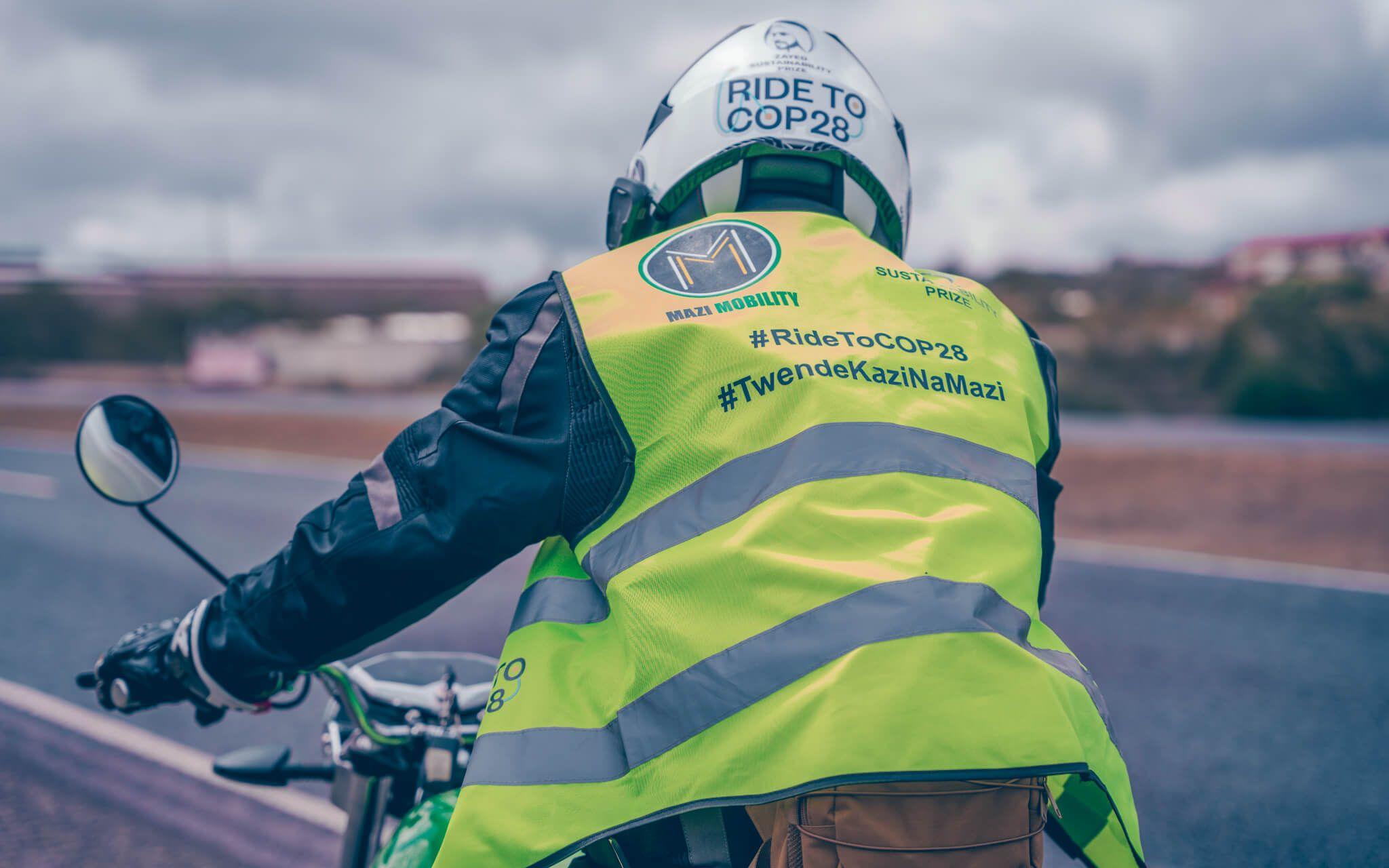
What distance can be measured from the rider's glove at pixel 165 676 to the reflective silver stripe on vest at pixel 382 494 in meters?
0.36

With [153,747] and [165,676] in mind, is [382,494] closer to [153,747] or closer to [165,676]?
[165,676]

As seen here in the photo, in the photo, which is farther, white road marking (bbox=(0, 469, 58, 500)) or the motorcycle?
white road marking (bbox=(0, 469, 58, 500))

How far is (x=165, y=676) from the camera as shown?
5.28ft

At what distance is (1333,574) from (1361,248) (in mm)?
76617

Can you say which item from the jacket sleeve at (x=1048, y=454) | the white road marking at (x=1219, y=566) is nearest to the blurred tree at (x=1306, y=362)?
the white road marking at (x=1219, y=566)

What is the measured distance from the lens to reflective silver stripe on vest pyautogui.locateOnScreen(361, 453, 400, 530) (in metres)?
1.38

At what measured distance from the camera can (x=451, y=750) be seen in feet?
5.35

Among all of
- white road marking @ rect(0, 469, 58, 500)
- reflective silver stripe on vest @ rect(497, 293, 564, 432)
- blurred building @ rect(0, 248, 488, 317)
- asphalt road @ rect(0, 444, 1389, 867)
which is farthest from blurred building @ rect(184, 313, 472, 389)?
reflective silver stripe on vest @ rect(497, 293, 564, 432)

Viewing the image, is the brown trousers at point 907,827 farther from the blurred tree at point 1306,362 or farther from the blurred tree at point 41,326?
the blurred tree at point 41,326

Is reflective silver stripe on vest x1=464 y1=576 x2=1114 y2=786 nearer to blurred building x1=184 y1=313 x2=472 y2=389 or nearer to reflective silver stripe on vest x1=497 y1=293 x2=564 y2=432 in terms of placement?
reflective silver stripe on vest x1=497 y1=293 x2=564 y2=432

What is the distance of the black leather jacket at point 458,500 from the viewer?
1339mm

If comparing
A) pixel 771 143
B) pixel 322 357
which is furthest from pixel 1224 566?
pixel 322 357

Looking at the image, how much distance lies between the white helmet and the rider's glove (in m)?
0.99

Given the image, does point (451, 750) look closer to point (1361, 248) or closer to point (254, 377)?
point (254, 377)
